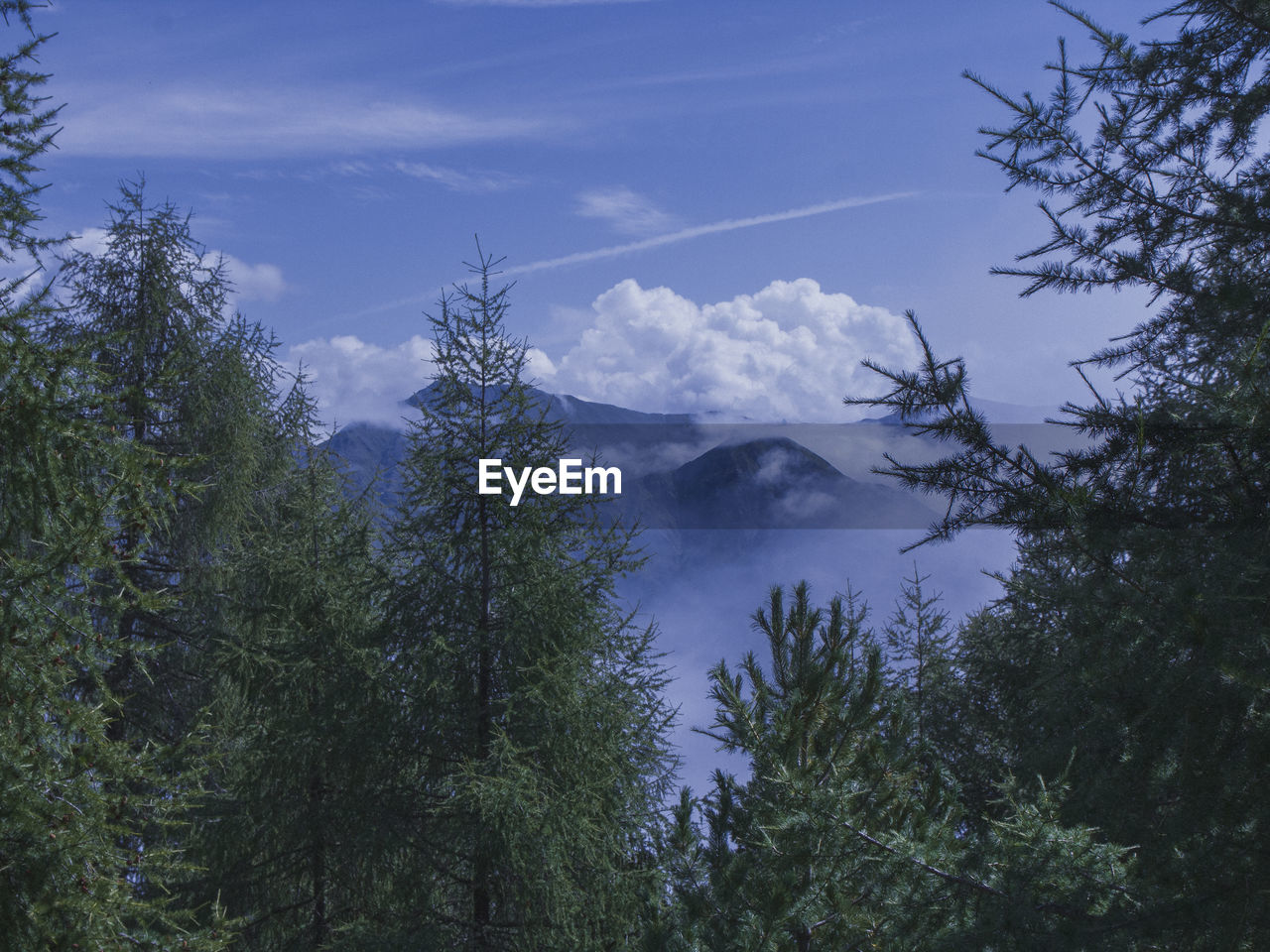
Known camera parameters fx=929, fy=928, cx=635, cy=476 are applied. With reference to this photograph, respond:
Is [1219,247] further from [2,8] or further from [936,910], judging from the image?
[2,8]

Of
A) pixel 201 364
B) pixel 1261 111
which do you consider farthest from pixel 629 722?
pixel 201 364

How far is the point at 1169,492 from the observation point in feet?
15.4

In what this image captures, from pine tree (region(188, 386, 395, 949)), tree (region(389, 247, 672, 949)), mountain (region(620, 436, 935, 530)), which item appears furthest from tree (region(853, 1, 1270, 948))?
mountain (region(620, 436, 935, 530))

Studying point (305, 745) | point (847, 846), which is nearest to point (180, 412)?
point (305, 745)

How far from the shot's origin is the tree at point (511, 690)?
8.15 metres

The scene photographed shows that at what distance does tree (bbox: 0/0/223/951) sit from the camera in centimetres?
487

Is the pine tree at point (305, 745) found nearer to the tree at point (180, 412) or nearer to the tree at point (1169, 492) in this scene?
the tree at point (180, 412)

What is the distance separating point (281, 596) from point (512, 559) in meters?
4.06

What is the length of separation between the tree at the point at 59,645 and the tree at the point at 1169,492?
451cm

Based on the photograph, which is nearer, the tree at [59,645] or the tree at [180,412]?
the tree at [59,645]

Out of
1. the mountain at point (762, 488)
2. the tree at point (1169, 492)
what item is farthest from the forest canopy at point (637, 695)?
the mountain at point (762, 488)

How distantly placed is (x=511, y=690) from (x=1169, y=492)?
606cm

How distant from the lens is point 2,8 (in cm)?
575

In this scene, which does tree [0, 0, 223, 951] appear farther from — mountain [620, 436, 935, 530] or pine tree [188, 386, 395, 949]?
mountain [620, 436, 935, 530]
